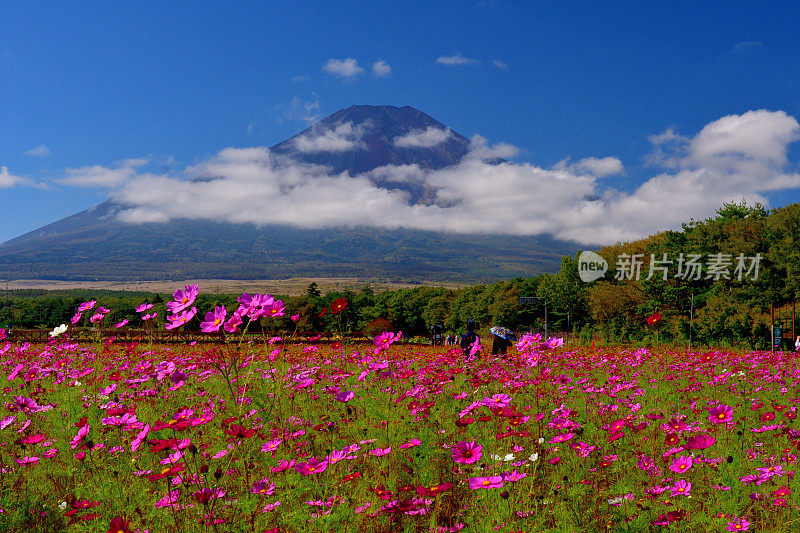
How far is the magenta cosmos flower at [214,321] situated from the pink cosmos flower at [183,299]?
0.14 m

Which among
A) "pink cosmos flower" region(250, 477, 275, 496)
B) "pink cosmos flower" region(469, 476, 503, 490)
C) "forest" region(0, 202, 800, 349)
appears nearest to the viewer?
"pink cosmos flower" region(469, 476, 503, 490)

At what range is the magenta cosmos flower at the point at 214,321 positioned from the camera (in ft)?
7.87

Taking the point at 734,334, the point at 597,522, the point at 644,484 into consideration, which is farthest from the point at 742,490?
the point at 734,334

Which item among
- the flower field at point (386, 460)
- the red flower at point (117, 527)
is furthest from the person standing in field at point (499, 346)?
the red flower at point (117, 527)

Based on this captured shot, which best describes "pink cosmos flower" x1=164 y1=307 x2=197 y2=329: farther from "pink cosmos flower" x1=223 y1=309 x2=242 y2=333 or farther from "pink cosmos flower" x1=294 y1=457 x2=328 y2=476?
"pink cosmos flower" x1=294 y1=457 x2=328 y2=476

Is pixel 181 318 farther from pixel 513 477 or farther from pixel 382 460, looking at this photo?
pixel 513 477

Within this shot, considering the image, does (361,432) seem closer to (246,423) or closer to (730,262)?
(246,423)

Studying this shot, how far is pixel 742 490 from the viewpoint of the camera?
2969 millimetres

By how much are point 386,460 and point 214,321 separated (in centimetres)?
139

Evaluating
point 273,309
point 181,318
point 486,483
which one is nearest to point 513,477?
point 486,483

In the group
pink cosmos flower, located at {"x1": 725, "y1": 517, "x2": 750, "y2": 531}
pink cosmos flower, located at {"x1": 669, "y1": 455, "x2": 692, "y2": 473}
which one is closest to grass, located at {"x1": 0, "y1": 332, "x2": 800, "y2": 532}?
pink cosmos flower, located at {"x1": 725, "y1": 517, "x2": 750, "y2": 531}

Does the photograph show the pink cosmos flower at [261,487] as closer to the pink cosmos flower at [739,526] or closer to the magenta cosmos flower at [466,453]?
the magenta cosmos flower at [466,453]

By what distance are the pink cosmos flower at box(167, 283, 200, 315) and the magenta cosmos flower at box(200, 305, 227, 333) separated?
14 centimetres

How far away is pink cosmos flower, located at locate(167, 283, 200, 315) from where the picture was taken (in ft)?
8.27
